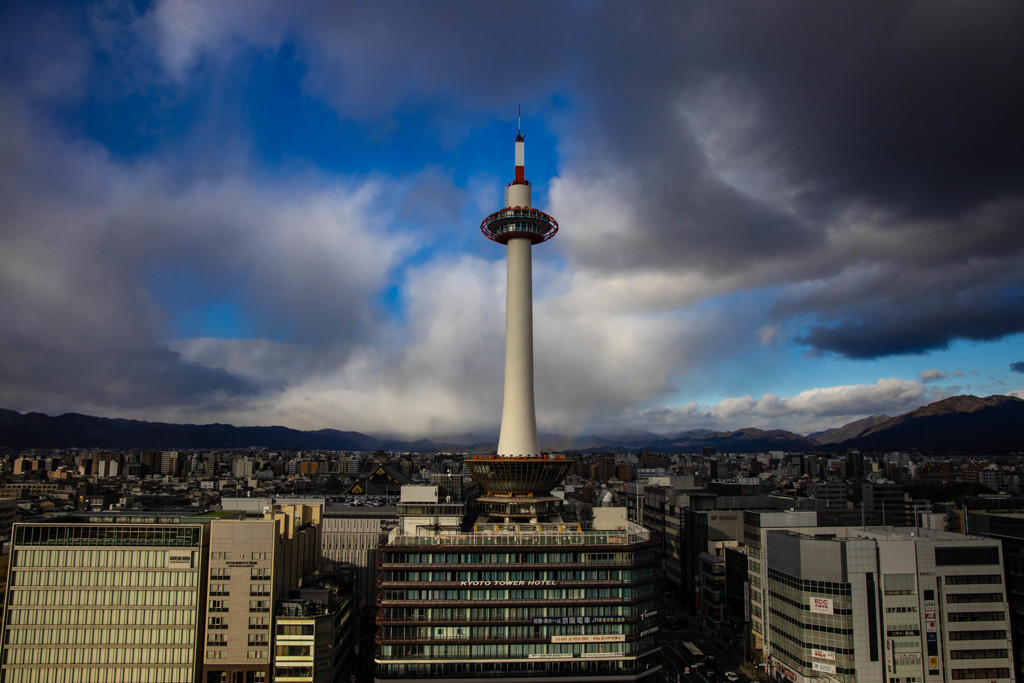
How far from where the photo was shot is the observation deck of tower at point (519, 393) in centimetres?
9925

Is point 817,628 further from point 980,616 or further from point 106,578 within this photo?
point 106,578

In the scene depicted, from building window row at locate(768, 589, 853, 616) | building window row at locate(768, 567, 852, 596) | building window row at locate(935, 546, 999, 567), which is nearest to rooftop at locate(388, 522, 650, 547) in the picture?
building window row at locate(768, 567, 852, 596)

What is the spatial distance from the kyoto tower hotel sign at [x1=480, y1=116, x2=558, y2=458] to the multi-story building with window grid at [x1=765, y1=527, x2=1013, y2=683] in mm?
42596

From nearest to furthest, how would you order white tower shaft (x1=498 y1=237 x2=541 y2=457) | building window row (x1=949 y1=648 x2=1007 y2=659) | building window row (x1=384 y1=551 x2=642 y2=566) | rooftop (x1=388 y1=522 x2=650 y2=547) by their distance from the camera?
building window row (x1=949 y1=648 x2=1007 y2=659) < building window row (x1=384 y1=551 x2=642 y2=566) < rooftop (x1=388 y1=522 x2=650 y2=547) < white tower shaft (x1=498 y1=237 x2=541 y2=457)

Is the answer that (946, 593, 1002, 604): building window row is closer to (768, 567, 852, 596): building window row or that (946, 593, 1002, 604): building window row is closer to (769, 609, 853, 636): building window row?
(768, 567, 852, 596): building window row

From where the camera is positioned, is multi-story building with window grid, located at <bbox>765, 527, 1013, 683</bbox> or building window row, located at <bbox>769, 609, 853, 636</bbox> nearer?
multi-story building with window grid, located at <bbox>765, 527, 1013, 683</bbox>

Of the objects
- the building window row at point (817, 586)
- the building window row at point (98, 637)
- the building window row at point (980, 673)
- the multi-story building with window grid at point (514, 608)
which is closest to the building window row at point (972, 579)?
the building window row at point (980, 673)

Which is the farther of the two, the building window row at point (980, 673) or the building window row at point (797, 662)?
the building window row at point (980, 673)

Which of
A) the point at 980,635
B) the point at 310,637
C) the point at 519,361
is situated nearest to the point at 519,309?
the point at 519,361

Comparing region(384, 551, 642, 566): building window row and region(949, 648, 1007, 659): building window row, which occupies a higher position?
region(384, 551, 642, 566): building window row

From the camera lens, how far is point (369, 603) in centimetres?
12000

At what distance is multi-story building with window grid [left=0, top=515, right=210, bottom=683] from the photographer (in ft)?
257

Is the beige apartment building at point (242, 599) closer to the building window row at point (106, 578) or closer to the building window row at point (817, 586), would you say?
the building window row at point (106, 578)

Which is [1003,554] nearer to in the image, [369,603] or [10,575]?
[369,603]
